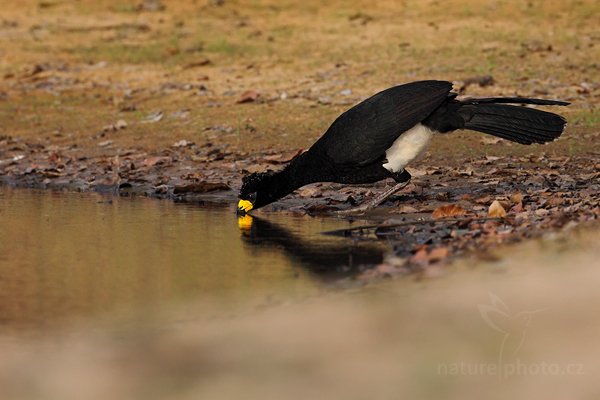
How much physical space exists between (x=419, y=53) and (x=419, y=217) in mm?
7889

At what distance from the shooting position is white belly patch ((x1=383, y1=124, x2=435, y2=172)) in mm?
8961

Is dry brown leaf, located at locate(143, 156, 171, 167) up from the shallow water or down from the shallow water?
up

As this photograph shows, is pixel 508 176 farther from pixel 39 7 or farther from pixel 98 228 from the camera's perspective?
pixel 39 7

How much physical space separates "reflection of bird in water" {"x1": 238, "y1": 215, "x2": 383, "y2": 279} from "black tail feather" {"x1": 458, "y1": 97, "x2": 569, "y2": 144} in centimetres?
170

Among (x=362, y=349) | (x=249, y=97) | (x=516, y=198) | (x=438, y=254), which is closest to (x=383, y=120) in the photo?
(x=516, y=198)

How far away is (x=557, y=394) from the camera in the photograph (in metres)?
4.26

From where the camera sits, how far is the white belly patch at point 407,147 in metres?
8.96

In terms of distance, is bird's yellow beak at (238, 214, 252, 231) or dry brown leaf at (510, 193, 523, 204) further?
bird's yellow beak at (238, 214, 252, 231)

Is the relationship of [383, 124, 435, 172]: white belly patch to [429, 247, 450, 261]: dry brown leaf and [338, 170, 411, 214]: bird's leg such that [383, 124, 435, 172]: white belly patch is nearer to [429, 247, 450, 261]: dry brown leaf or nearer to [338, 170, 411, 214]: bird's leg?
[338, 170, 411, 214]: bird's leg

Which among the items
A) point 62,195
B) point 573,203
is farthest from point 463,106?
point 62,195

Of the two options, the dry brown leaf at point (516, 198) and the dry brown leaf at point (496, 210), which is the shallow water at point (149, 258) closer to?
the dry brown leaf at point (496, 210)

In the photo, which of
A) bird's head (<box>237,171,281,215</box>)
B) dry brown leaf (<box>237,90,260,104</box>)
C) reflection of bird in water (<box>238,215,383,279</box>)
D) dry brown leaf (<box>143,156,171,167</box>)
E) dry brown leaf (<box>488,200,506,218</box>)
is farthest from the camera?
dry brown leaf (<box>237,90,260,104</box>)

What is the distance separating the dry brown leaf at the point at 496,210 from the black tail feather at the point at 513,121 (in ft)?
2.66

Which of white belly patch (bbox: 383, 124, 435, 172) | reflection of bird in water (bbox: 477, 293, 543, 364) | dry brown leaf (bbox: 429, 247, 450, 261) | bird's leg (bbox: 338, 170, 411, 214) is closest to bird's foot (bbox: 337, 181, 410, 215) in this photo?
bird's leg (bbox: 338, 170, 411, 214)
